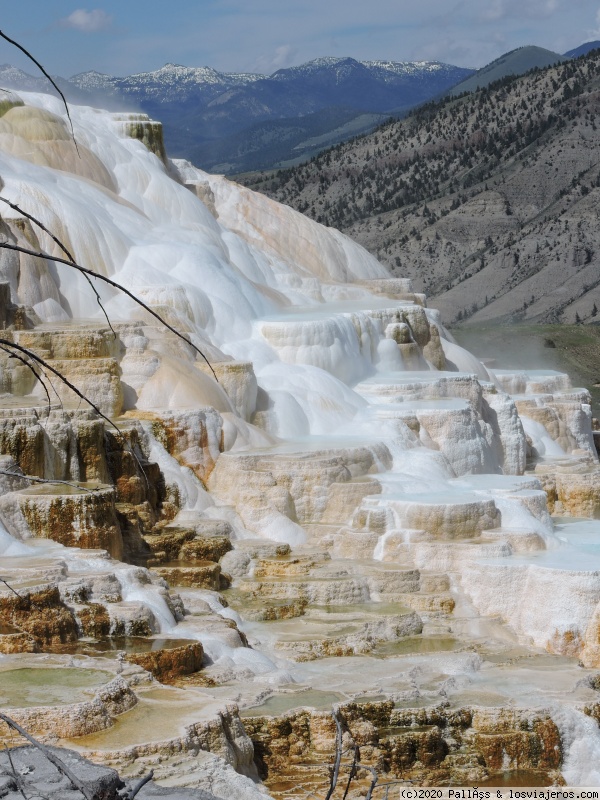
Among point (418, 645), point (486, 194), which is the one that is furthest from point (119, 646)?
point (486, 194)

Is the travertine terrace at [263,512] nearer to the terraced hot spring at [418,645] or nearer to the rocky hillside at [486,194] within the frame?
the terraced hot spring at [418,645]

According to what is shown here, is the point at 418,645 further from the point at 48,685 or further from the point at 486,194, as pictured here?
the point at 486,194

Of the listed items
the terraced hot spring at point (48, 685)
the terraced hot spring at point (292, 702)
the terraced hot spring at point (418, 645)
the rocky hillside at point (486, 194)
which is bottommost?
the terraced hot spring at point (292, 702)

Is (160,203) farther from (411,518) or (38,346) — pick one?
(411,518)

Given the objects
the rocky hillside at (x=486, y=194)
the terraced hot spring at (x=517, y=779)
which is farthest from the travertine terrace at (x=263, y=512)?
the rocky hillside at (x=486, y=194)

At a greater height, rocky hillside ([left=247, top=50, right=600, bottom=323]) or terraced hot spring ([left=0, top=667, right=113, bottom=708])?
rocky hillside ([left=247, top=50, right=600, bottom=323])

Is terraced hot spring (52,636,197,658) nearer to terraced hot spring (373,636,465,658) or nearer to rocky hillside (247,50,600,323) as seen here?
terraced hot spring (373,636,465,658)

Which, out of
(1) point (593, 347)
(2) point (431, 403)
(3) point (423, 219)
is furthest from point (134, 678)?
(3) point (423, 219)

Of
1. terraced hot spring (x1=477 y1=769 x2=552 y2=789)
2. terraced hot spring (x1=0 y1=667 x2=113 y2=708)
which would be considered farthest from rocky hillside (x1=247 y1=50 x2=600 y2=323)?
terraced hot spring (x1=0 y1=667 x2=113 y2=708)
